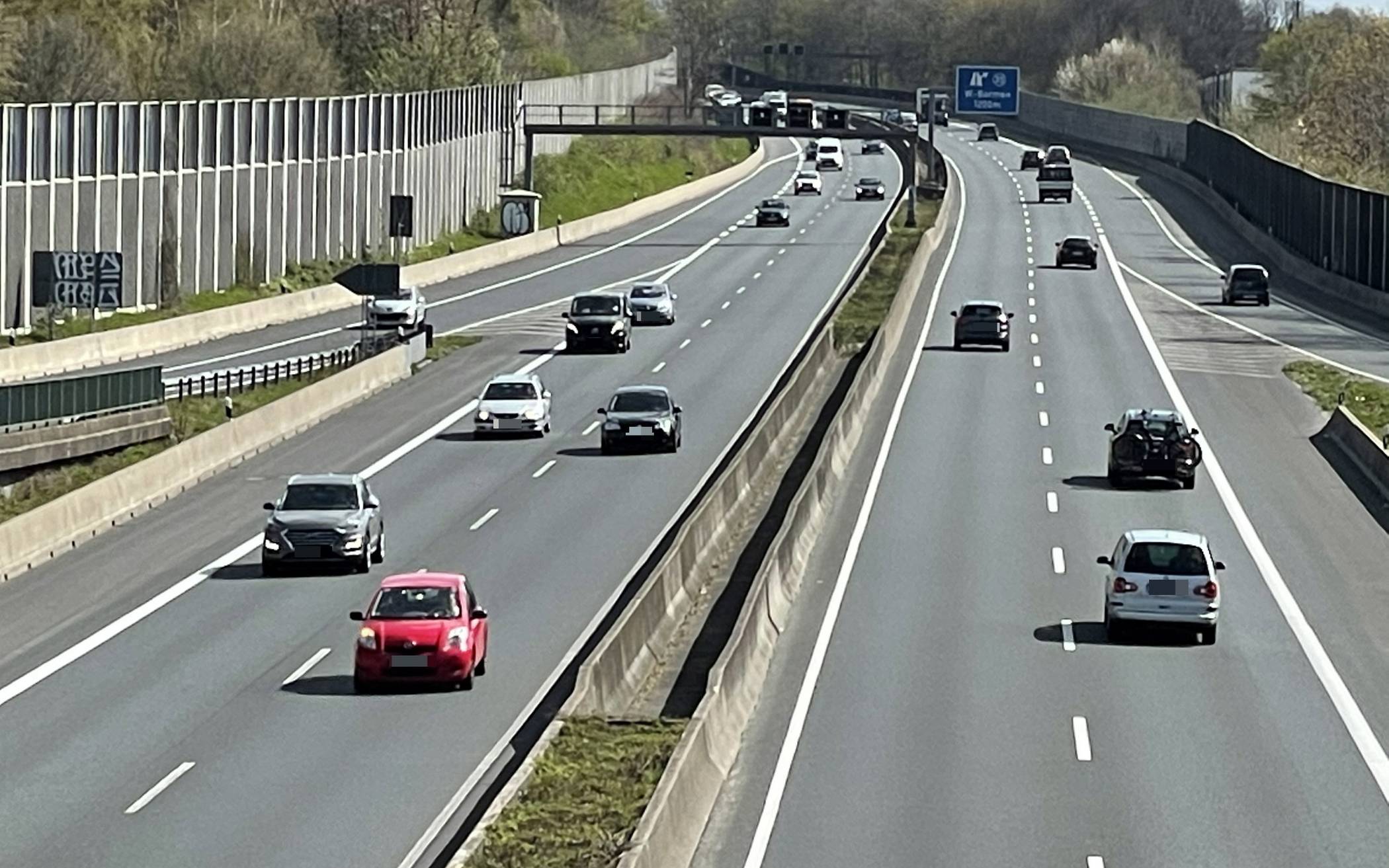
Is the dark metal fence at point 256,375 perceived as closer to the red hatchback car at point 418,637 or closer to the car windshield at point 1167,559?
the red hatchback car at point 418,637

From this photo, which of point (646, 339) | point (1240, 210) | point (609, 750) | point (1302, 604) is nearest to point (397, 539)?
point (1302, 604)

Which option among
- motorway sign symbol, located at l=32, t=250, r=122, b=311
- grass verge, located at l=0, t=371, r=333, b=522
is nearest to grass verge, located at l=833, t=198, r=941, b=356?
grass verge, located at l=0, t=371, r=333, b=522

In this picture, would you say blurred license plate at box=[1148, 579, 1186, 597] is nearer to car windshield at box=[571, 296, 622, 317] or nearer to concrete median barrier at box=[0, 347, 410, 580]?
concrete median barrier at box=[0, 347, 410, 580]

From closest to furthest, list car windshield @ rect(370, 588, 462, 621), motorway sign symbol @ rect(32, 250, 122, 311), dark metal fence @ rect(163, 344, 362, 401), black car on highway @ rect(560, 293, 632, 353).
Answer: car windshield @ rect(370, 588, 462, 621)
dark metal fence @ rect(163, 344, 362, 401)
motorway sign symbol @ rect(32, 250, 122, 311)
black car on highway @ rect(560, 293, 632, 353)

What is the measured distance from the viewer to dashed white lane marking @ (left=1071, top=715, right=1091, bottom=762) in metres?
27.9

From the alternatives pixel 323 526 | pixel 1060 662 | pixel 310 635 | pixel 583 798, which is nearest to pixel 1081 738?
pixel 1060 662

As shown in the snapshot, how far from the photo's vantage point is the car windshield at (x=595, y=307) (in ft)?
240

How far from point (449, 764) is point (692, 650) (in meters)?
Answer: 6.55

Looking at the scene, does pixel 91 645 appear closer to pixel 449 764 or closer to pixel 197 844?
pixel 449 764

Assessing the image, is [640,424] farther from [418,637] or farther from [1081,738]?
[1081,738]

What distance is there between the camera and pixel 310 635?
35562mm

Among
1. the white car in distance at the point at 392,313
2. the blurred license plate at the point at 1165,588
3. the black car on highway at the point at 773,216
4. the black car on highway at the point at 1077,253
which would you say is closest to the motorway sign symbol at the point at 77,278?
the white car in distance at the point at 392,313

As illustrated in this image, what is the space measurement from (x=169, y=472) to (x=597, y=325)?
982 inches

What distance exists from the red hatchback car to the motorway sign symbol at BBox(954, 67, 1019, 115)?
96852 mm
